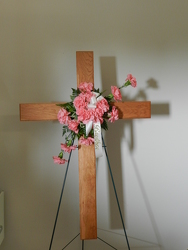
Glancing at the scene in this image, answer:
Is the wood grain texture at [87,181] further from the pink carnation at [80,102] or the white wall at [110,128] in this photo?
the white wall at [110,128]

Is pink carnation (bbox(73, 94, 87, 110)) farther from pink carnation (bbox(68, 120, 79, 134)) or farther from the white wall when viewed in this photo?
the white wall

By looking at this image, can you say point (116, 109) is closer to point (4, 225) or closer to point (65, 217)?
point (65, 217)

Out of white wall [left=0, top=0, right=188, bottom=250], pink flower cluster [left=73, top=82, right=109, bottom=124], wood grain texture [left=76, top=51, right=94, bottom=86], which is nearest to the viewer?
pink flower cluster [left=73, top=82, right=109, bottom=124]

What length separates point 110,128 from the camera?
6.49ft

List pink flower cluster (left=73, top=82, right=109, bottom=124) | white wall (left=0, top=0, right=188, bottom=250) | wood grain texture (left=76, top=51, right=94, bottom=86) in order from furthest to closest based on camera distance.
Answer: white wall (left=0, top=0, right=188, bottom=250) < wood grain texture (left=76, top=51, right=94, bottom=86) < pink flower cluster (left=73, top=82, right=109, bottom=124)

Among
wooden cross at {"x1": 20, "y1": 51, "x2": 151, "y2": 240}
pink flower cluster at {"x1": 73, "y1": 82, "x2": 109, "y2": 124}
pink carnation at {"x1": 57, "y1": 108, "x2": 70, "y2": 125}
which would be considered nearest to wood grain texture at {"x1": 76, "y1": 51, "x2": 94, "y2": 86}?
wooden cross at {"x1": 20, "y1": 51, "x2": 151, "y2": 240}

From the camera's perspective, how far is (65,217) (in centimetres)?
196

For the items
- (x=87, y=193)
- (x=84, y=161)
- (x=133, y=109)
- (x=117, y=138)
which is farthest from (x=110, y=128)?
(x=87, y=193)

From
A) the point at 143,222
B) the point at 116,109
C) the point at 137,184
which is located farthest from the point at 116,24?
the point at 143,222

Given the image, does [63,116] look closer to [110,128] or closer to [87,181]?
[87,181]

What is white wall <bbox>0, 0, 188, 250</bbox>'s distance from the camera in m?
1.88

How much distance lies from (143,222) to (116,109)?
0.92 meters

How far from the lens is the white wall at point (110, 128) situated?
1.88 m

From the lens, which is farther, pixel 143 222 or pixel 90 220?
pixel 143 222
